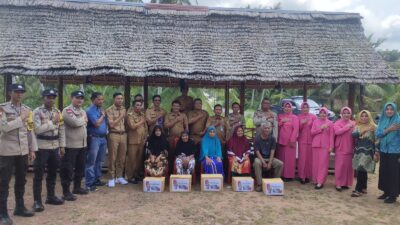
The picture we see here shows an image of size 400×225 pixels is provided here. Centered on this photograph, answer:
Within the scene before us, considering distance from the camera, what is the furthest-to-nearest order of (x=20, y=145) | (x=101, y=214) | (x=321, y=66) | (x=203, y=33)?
(x=203, y=33), (x=321, y=66), (x=101, y=214), (x=20, y=145)

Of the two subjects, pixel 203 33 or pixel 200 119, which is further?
pixel 203 33

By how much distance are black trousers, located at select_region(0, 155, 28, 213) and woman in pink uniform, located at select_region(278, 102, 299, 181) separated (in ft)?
15.4

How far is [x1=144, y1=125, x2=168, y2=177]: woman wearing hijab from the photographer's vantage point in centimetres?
645

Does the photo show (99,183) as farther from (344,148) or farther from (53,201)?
(344,148)

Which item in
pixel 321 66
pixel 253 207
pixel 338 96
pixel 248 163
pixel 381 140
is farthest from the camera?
pixel 338 96

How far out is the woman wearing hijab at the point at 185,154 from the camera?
6.51 meters

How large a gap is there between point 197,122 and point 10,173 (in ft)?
11.9

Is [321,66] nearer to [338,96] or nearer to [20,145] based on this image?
[20,145]

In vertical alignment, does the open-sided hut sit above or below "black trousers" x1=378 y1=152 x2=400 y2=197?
above

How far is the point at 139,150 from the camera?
6.81 m

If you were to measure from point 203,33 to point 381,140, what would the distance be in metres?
4.62

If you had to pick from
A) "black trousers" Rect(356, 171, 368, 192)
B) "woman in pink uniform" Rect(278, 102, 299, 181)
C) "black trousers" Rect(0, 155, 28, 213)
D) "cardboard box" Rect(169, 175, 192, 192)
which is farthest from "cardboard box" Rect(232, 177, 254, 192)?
"black trousers" Rect(0, 155, 28, 213)

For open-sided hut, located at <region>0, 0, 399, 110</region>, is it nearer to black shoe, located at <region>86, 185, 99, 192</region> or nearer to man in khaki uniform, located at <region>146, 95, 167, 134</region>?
man in khaki uniform, located at <region>146, 95, 167, 134</region>

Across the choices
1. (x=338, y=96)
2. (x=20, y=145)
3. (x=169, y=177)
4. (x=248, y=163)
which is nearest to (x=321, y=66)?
(x=248, y=163)
